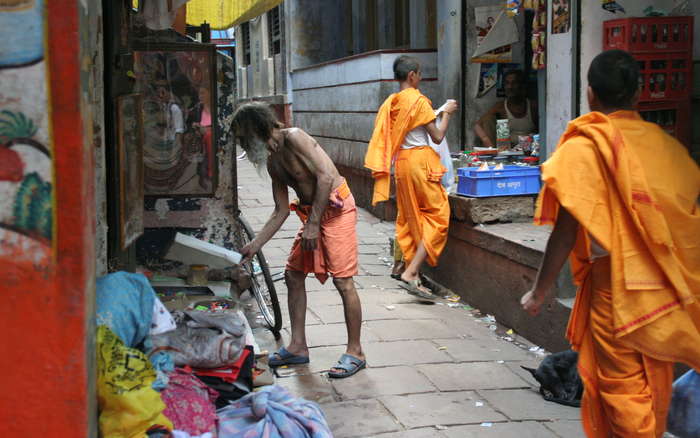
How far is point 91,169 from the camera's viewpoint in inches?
125

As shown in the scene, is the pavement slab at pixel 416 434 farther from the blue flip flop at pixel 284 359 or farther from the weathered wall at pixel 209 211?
the weathered wall at pixel 209 211

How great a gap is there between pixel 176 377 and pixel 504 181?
12.9 ft

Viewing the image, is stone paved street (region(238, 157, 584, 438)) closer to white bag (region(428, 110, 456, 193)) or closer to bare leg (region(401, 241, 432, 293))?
bare leg (region(401, 241, 432, 293))

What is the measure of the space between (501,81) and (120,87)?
6.14m

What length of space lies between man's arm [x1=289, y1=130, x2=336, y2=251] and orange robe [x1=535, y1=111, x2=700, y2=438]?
88.3 inches

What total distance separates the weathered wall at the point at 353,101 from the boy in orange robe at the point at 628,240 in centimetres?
727

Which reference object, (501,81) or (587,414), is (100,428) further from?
(501,81)

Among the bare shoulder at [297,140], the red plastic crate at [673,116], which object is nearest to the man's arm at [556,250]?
the bare shoulder at [297,140]

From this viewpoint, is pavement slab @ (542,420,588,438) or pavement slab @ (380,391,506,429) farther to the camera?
pavement slab @ (380,391,506,429)

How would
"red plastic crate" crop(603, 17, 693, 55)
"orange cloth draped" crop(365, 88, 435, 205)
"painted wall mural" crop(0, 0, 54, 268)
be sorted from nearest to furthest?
"painted wall mural" crop(0, 0, 54, 268)
"red plastic crate" crop(603, 17, 693, 55)
"orange cloth draped" crop(365, 88, 435, 205)

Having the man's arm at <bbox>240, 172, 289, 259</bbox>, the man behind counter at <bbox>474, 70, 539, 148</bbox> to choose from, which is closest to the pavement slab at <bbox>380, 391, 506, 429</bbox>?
the man's arm at <bbox>240, 172, 289, 259</bbox>

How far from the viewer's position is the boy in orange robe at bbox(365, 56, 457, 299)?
7.34m

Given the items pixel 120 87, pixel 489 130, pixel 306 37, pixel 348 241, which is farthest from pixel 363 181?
pixel 120 87

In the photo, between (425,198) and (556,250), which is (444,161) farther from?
(556,250)
